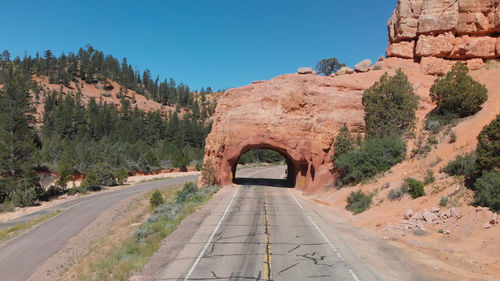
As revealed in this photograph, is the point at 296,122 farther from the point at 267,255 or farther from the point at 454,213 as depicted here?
the point at 267,255

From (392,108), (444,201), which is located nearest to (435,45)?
(392,108)

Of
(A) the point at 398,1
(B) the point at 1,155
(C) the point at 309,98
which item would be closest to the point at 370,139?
(C) the point at 309,98

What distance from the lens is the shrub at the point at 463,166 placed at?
62.7ft

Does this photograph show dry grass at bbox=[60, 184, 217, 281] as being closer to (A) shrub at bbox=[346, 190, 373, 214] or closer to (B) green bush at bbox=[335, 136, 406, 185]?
(A) shrub at bbox=[346, 190, 373, 214]

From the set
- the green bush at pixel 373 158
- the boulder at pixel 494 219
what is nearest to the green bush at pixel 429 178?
the green bush at pixel 373 158

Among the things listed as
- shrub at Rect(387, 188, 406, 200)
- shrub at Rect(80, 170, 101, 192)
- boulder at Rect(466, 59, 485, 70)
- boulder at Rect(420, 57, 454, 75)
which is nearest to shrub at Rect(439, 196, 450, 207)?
shrub at Rect(387, 188, 406, 200)

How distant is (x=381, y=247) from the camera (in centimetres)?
1561

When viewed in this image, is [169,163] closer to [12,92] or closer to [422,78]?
[12,92]

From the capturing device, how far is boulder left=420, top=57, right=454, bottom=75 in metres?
39.7

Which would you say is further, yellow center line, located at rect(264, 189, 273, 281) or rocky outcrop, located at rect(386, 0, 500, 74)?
rocky outcrop, located at rect(386, 0, 500, 74)

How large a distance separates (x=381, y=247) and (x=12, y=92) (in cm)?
4816

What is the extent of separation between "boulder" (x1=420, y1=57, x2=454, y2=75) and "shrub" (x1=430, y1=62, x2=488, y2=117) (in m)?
9.45

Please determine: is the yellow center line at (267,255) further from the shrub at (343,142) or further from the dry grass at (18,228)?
the dry grass at (18,228)

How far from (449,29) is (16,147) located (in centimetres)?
5325
